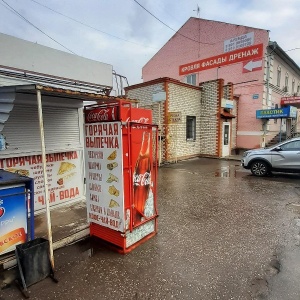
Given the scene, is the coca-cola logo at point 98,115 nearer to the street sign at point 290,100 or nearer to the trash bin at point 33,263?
the trash bin at point 33,263

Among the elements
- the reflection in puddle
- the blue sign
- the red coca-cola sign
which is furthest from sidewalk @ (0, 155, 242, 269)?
the blue sign

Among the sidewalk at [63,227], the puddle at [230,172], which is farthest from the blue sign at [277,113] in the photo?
the sidewalk at [63,227]

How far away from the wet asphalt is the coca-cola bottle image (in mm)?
675

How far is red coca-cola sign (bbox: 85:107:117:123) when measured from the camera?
363 cm

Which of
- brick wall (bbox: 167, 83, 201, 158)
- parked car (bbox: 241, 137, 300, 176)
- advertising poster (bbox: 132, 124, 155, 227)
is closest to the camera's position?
advertising poster (bbox: 132, 124, 155, 227)

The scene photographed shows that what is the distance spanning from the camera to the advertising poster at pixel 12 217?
10.9 feet

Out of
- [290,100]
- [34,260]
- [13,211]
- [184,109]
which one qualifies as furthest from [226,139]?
[34,260]

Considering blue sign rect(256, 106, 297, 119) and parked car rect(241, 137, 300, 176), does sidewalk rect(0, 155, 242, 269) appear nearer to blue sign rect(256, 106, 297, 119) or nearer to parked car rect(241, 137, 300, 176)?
parked car rect(241, 137, 300, 176)

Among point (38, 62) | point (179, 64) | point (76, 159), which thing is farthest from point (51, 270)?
point (179, 64)

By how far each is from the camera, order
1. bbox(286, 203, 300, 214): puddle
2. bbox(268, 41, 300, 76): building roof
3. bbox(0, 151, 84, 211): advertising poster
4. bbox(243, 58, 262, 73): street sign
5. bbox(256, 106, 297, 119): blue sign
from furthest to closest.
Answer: bbox(243, 58, 262, 73): street sign
bbox(268, 41, 300, 76): building roof
bbox(256, 106, 297, 119): blue sign
bbox(286, 203, 300, 214): puddle
bbox(0, 151, 84, 211): advertising poster

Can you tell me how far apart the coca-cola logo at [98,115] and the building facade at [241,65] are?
1481 centimetres

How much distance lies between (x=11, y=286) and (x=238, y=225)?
4.19 metres

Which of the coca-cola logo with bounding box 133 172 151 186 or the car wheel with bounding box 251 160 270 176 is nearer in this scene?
the coca-cola logo with bounding box 133 172 151 186

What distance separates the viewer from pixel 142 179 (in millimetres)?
4008
